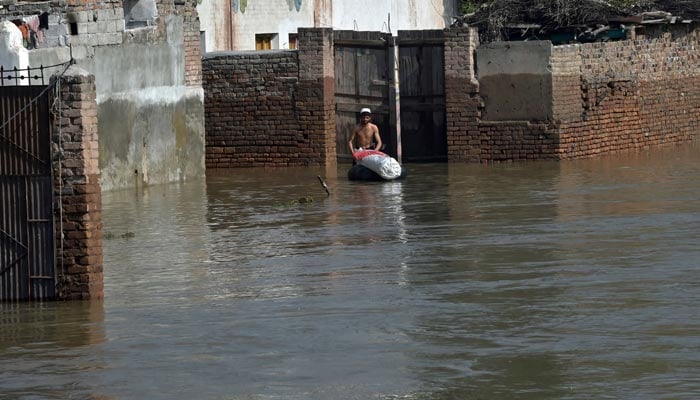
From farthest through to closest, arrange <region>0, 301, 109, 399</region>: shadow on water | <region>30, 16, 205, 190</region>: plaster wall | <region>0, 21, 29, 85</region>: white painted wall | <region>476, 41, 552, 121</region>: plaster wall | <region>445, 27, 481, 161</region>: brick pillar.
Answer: <region>445, 27, 481, 161</region>: brick pillar
<region>476, 41, 552, 121</region>: plaster wall
<region>30, 16, 205, 190</region>: plaster wall
<region>0, 21, 29, 85</region>: white painted wall
<region>0, 301, 109, 399</region>: shadow on water

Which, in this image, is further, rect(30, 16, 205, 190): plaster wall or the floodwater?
rect(30, 16, 205, 190): plaster wall

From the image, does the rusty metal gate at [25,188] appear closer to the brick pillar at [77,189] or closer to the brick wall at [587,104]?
the brick pillar at [77,189]

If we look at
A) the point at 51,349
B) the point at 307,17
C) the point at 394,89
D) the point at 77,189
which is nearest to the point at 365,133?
the point at 394,89

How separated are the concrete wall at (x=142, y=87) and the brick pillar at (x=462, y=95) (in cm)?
375

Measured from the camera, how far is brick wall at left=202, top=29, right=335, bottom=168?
77.7 ft

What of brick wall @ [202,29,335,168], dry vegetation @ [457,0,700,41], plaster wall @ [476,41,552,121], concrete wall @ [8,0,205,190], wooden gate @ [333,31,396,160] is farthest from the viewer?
dry vegetation @ [457,0,700,41]

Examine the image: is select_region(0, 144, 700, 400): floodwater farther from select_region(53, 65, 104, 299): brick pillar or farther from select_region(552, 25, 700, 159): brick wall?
select_region(552, 25, 700, 159): brick wall

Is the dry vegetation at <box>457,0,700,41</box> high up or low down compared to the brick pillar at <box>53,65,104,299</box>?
up

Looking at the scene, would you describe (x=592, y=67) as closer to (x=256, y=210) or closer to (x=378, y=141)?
(x=378, y=141)

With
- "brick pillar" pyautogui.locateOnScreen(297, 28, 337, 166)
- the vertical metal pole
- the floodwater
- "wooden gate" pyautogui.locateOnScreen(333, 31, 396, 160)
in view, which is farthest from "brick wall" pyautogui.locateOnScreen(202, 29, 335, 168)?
the floodwater

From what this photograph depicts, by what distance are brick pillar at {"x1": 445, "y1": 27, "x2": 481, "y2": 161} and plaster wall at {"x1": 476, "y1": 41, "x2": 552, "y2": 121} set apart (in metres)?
0.16

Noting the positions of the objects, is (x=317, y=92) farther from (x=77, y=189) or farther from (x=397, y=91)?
(x=77, y=189)

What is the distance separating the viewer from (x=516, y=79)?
23.4m

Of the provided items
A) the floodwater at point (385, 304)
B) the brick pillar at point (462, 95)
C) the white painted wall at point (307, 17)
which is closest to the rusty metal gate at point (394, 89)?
the brick pillar at point (462, 95)
